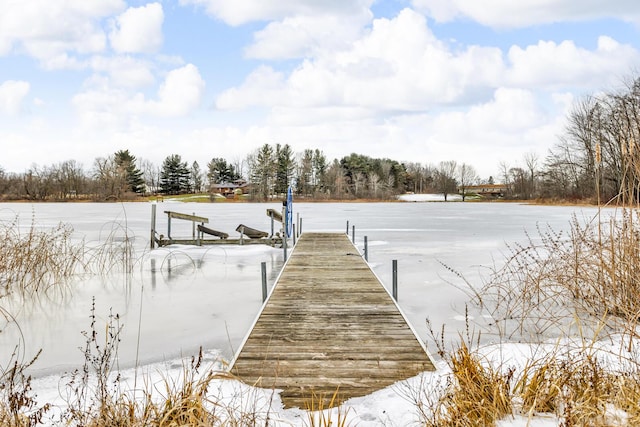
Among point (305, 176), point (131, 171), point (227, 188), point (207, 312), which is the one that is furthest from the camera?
point (227, 188)

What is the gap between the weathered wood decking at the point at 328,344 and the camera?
347cm

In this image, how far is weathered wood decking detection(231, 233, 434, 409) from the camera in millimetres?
3469

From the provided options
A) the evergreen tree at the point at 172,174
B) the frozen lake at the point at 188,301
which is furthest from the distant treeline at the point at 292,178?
the frozen lake at the point at 188,301

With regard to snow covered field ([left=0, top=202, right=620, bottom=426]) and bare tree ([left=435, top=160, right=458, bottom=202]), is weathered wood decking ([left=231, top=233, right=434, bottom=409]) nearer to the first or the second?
snow covered field ([left=0, top=202, right=620, bottom=426])

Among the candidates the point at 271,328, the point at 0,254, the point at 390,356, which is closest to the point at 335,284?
the point at 271,328

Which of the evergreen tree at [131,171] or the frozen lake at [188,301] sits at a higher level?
the evergreen tree at [131,171]

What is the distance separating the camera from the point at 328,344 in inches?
169

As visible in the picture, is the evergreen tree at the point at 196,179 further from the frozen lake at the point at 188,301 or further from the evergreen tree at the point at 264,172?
the frozen lake at the point at 188,301

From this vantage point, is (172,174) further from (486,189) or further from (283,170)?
(486,189)

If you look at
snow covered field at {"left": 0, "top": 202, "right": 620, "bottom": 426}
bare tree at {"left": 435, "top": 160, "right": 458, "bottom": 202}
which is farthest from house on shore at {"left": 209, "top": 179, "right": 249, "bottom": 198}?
snow covered field at {"left": 0, "top": 202, "right": 620, "bottom": 426}

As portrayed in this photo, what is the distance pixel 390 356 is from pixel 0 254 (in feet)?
24.2

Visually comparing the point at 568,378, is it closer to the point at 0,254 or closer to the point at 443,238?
the point at 0,254

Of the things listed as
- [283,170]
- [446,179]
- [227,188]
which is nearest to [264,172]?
[283,170]

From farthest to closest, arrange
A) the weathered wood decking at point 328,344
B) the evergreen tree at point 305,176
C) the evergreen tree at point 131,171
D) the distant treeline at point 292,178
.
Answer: the evergreen tree at point 305,176 → the evergreen tree at point 131,171 → the distant treeline at point 292,178 → the weathered wood decking at point 328,344
